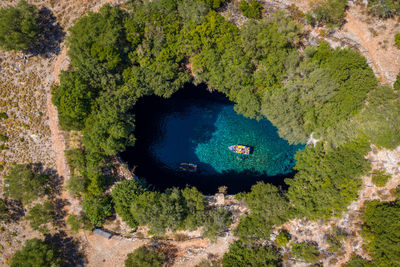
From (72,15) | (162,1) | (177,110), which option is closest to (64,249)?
(177,110)

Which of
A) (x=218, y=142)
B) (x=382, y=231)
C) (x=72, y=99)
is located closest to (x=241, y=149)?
(x=218, y=142)

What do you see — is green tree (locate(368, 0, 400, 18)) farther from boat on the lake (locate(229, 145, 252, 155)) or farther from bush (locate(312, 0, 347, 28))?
boat on the lake (locate(229, 145, 252, 155))

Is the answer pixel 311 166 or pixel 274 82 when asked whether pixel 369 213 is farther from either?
pixel 274 82

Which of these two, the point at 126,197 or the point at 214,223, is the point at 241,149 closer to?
the point at 214,223

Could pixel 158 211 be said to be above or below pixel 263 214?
below

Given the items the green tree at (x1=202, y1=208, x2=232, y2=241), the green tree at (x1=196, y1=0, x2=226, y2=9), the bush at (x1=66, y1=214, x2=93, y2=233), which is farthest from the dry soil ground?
the green tree at (x1=196, y1=0, x2=226, y2=9)

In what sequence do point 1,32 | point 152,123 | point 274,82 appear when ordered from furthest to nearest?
point 152,123 → point 274,82 → point 1,32

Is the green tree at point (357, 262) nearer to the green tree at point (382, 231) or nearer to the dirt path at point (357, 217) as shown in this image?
the dirt path at point (357, 217)
